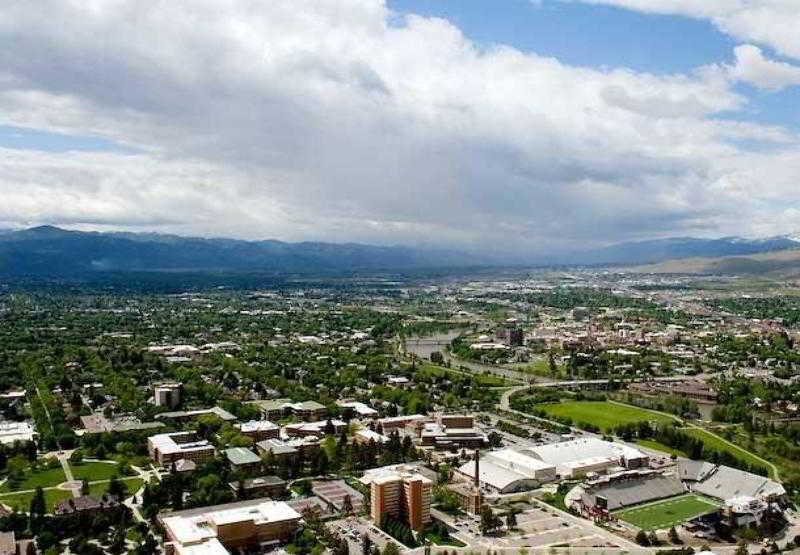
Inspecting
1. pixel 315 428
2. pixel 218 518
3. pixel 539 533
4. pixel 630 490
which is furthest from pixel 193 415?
pixel 630 490

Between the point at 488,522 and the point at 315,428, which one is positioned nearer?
the point at 488,522

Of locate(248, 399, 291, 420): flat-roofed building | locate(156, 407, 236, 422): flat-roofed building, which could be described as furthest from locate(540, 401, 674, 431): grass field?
locate(156, 407, 236, 422): flat-roofed building

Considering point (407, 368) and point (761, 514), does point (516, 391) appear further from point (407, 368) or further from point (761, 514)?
point (761, 514)

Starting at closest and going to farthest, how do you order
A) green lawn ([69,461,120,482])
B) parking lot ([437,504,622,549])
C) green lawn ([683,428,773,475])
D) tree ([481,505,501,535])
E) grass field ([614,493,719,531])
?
parking lot ([437,504,622,549]) < tree ([481,505,501,535]) < grass field ([614,493,719,531]) < green lawn ([69,461,120,482]) < green lawn ([683,428,773,475])

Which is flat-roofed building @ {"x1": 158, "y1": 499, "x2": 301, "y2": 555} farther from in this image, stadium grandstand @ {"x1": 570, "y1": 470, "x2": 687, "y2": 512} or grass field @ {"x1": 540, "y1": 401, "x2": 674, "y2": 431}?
grass field @ {"x1": 540, "y1": 401, "x2": 674, "y2": 431}

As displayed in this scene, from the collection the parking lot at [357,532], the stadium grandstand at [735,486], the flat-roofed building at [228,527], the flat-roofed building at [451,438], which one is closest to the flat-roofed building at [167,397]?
the flat-roofed building at [451,438]

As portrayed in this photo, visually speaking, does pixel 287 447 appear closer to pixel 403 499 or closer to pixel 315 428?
pixel 315 428
